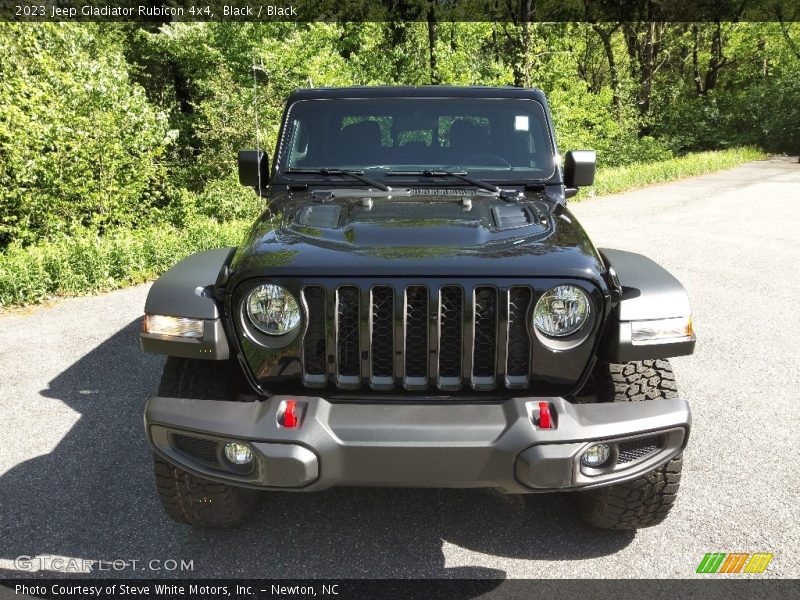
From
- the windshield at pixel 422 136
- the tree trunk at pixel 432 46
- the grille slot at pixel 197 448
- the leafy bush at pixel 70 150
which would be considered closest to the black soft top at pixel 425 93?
the windshield at pixel 422 136

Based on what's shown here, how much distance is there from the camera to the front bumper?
88.7 inches

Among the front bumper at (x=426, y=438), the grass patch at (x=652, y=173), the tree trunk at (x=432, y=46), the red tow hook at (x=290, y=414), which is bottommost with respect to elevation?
the grass patch at (x=652, y=173)

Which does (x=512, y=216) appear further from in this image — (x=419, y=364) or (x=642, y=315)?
(x=419, y=364)

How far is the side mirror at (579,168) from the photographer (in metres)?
3.80

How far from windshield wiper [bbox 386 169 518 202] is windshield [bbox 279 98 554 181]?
5cm

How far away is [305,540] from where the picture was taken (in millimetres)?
2971

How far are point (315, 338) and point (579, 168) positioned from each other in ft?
6.70

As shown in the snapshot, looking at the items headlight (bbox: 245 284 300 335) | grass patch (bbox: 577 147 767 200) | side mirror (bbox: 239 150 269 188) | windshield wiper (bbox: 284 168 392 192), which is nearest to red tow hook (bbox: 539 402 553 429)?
headlight (bbox: 245 284 300 335)

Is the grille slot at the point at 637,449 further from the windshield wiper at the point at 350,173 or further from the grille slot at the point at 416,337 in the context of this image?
the windshield wiper at the point at 350,173

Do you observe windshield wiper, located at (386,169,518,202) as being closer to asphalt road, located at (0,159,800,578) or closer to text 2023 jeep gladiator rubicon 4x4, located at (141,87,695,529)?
text 2023 jeep gladiator rubicon 4x4, located at (141,87,695,529)

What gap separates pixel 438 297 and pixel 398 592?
3.82 ft

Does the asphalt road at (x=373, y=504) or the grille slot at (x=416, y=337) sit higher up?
the grille slot at (x=416, y=337)

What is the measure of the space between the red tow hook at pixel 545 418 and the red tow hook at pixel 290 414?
0.82 meters

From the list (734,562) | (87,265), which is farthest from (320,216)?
(87,265)
